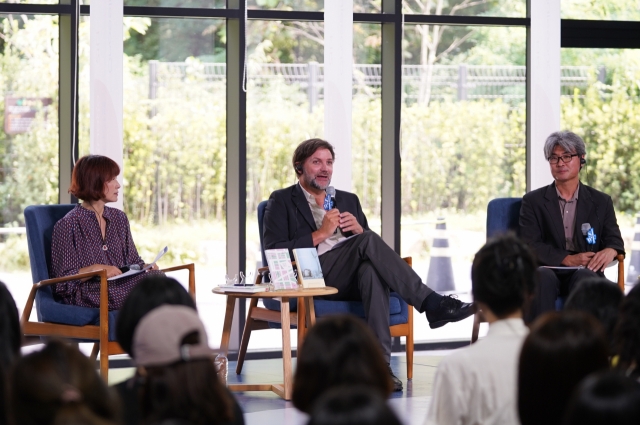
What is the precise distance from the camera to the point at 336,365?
1559 millimetres

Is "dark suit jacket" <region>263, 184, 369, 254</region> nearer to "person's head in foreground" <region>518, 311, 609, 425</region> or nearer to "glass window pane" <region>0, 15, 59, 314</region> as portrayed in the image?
"glass window pane" <region>0, 15, 59, 314</region>

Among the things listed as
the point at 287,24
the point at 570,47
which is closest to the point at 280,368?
the point at 287,24

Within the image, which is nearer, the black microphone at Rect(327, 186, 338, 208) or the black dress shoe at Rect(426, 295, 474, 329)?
the black dress shoe at Rect(426, 295, 474, 329)

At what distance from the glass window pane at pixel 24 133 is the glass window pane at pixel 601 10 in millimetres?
3306

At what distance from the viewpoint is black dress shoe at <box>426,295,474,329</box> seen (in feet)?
14.7

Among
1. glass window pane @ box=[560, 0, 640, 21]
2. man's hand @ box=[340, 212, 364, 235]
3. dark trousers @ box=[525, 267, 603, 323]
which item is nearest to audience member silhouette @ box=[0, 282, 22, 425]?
man's hand @ box=[340, 212, 364, 235]

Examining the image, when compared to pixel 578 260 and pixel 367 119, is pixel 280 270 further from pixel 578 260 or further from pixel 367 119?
pixel 367 119

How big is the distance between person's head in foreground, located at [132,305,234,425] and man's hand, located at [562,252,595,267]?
3439 millimetres

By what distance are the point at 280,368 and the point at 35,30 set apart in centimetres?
243

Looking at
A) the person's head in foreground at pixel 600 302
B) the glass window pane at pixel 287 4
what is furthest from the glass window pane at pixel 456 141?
the person's head in foreground at pixel 600 302

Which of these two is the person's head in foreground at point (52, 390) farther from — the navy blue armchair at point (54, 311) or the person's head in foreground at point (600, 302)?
the navy blue armchair at point (54, 311)

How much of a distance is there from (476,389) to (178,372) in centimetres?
65

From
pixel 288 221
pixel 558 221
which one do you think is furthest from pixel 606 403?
pixel 558 221

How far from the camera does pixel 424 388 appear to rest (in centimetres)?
469
